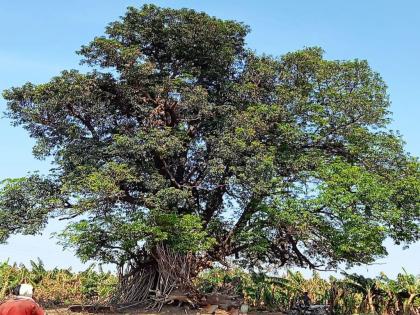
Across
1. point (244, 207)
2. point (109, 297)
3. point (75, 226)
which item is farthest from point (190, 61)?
point (109, 297)

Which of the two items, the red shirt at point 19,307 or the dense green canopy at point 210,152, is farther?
the dense green canopy at point 210,152

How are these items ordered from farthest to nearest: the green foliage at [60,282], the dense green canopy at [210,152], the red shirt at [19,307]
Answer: the green foliage at [60,282] < the dense green canopy at [210,152] < the red shirt at [19,307]

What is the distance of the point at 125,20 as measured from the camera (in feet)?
71.1

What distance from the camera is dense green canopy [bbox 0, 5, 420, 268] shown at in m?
19.1

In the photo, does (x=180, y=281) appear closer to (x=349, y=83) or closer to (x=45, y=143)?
(x=45, y=143)

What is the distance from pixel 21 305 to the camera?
629 cm

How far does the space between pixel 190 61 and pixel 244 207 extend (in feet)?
20.7

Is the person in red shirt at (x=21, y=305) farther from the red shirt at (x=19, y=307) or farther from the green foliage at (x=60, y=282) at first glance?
the green foliage at (x=60, y=282)

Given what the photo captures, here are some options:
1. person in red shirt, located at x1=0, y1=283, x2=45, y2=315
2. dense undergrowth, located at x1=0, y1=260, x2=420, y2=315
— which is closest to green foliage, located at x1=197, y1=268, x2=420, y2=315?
dense undergrowth, located at x1=0, y1=260, x2=420, y2=315

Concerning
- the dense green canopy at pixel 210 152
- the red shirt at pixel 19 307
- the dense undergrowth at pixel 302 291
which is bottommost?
the red shirt at pixel 19 307

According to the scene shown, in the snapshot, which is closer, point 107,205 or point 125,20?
point 107,205

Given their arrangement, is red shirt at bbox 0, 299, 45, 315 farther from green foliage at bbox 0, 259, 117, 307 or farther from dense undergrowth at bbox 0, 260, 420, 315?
green foliage at bbox 0, 259, 117, 307

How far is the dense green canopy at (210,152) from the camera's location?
1906cm

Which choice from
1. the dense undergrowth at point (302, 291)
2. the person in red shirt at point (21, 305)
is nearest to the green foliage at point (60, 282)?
the dense undergrowth at point (302, 291)
